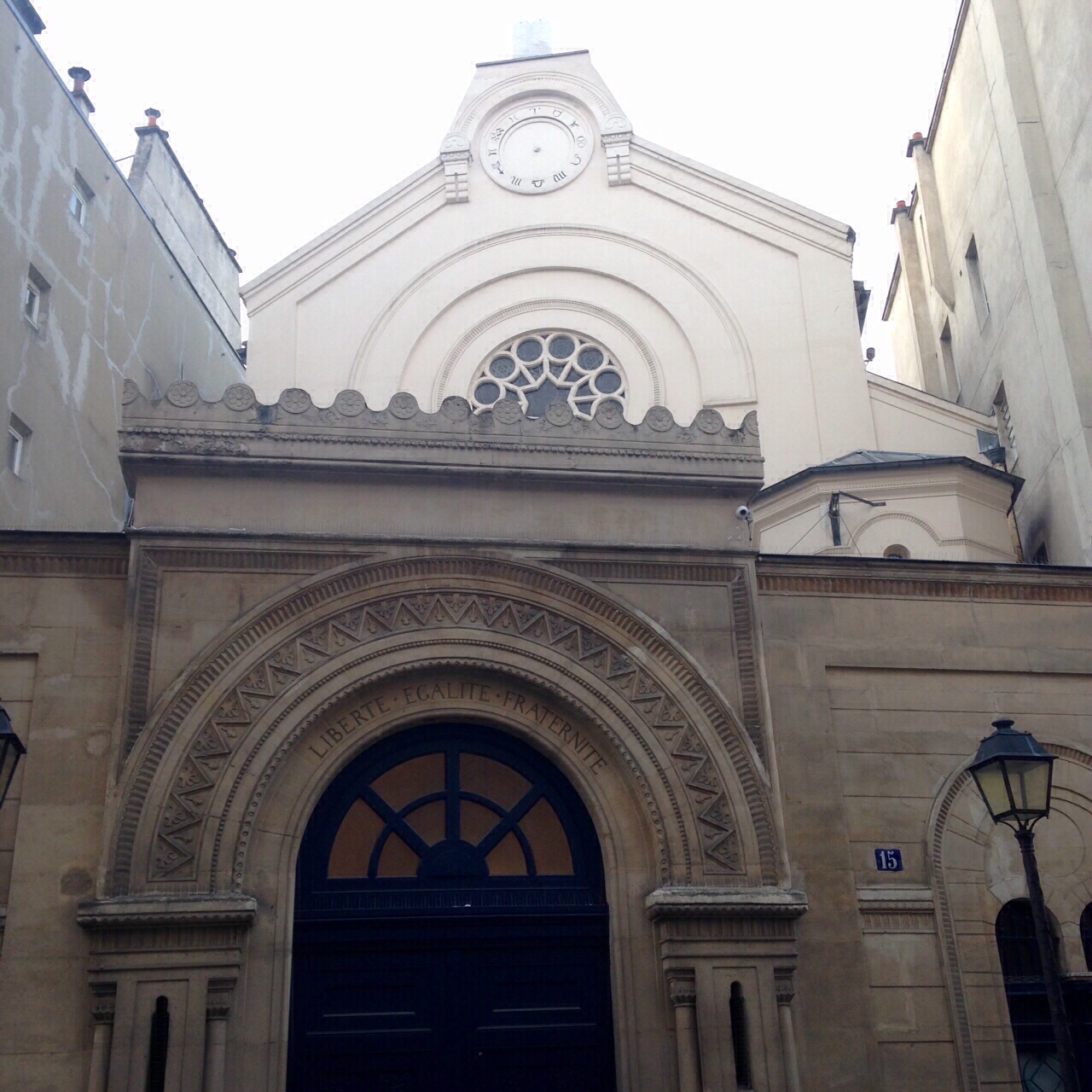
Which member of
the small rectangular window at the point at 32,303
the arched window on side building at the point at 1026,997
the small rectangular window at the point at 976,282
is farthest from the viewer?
the small rectangular window at the point at 976,282

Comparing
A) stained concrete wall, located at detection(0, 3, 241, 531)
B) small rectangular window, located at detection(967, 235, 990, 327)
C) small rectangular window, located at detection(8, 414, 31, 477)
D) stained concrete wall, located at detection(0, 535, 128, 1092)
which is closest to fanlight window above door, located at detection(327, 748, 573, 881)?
stained concrete wall, located at detection(0, 535, 128, 1092)

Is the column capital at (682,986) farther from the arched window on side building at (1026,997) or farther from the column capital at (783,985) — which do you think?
the arched window on side building at (1026,997)

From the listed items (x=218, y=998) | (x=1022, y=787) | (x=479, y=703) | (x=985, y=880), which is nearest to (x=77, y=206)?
(x=479, y=703)

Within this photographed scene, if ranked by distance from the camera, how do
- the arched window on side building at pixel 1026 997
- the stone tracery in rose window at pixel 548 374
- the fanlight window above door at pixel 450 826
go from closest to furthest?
1. the arched window on side building at pixel 1026 997
2. the fanlight window above door at pixel 450 826
3. the stone tracery in rose window at pixel 548 374

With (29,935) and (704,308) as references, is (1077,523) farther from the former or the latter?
(29,935)

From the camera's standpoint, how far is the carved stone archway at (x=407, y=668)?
1244 cm

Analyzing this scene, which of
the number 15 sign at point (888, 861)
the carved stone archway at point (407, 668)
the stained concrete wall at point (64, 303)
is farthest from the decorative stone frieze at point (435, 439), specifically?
the stained concrete wall at point (64, 303)

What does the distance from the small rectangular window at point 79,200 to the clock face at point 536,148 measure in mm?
8199

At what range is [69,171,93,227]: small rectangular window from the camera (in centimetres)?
2438

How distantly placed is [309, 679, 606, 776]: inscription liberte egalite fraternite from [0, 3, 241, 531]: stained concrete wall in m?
9.74

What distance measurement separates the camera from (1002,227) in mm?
25391

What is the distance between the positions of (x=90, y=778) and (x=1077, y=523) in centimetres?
1603

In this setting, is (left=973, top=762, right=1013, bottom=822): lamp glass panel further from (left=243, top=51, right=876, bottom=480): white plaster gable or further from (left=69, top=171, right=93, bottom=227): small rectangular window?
(left=69, top=171, right=93, bottom=227): small rectangular window

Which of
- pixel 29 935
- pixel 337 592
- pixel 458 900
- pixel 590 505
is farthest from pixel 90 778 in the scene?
pixel 590 505
